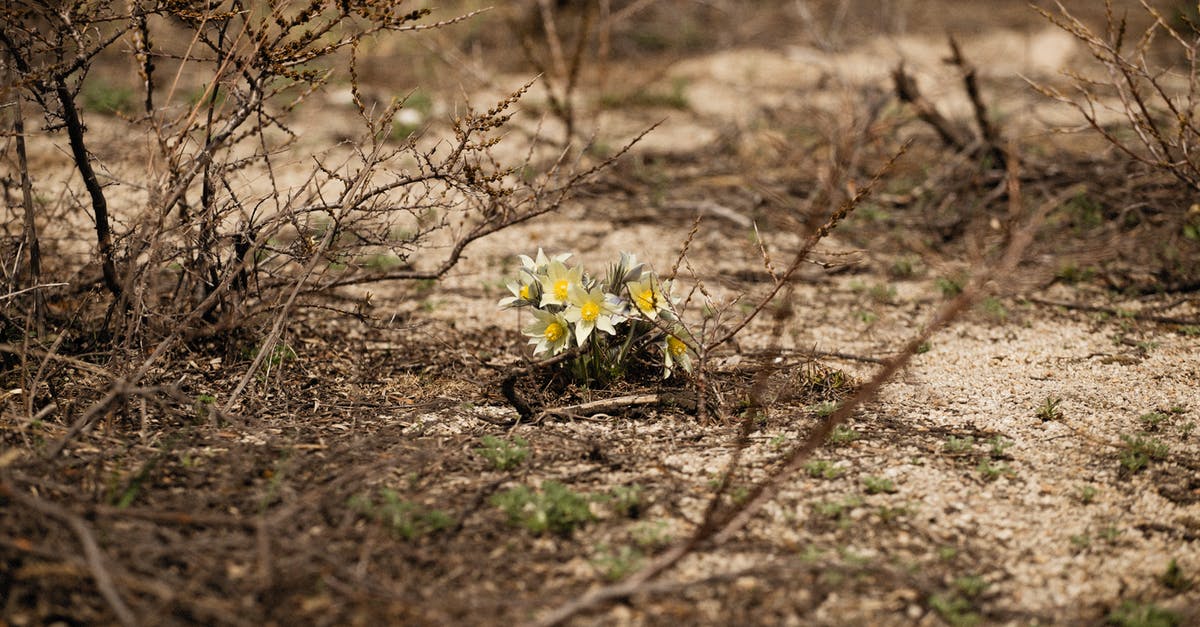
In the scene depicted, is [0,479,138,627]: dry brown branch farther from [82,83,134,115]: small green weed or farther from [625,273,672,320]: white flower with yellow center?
[82,83,134,115]: small green weed

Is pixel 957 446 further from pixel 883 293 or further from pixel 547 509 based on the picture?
pixel 883 293

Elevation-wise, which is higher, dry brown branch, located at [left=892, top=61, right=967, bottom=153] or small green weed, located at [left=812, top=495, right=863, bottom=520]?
dry brown branch, located at [left=892, top=61, right=967, bottom=153]

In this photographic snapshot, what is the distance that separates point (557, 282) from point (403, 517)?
38.6 inches

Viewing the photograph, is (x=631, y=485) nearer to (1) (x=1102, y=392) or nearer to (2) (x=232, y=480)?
(2) (x=232, y=480)

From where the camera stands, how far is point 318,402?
319 cm

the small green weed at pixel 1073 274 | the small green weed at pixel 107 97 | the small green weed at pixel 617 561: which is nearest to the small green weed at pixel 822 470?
the small green weed at pixel 617 561

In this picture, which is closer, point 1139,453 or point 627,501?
point 627,501

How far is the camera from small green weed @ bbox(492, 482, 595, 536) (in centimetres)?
250

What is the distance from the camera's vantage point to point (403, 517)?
2.46 m

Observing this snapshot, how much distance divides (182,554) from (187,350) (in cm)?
133

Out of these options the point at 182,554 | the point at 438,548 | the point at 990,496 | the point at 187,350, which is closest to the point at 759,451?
the point at 990,496

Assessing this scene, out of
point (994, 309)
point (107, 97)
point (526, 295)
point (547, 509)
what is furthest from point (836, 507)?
point (107, 97)

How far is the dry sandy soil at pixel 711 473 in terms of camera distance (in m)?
2.23

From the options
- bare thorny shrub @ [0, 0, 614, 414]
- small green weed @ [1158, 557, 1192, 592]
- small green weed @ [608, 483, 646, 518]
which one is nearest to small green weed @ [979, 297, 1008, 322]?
small green weed @ [1158, 557, 1192, 592]
